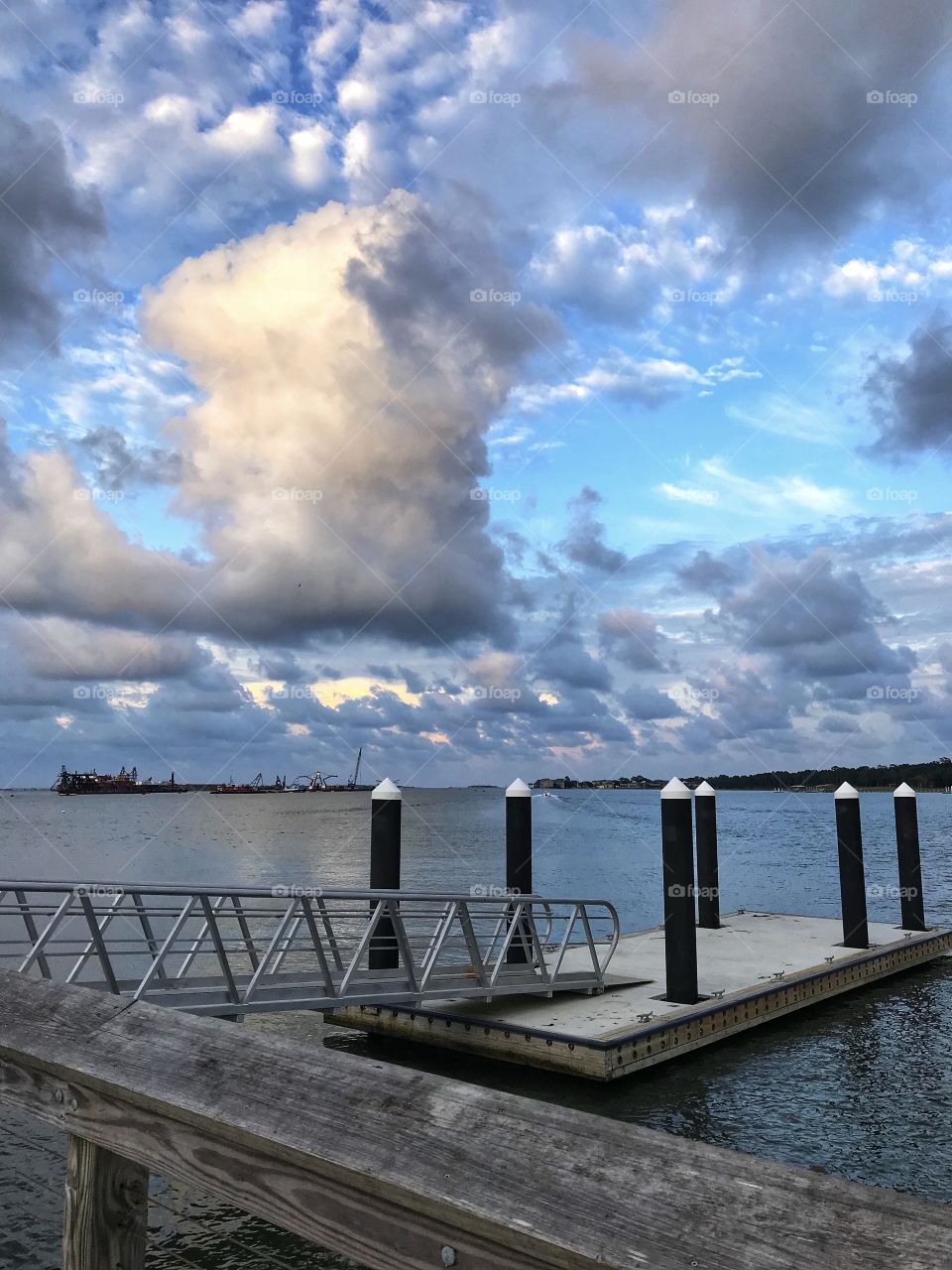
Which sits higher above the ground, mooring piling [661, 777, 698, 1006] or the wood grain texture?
the wood grain texture

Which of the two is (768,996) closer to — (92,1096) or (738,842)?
(92,1096)

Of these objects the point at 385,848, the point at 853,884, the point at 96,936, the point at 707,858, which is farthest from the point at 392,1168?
the point at 707,858

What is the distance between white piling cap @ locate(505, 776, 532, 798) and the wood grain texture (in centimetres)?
1431

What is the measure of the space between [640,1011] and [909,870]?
12845mm

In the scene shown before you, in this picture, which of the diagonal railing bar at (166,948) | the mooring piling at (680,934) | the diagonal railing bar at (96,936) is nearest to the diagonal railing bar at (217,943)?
the diagonal railing bar at (166,948)

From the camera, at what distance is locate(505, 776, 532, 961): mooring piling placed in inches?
631

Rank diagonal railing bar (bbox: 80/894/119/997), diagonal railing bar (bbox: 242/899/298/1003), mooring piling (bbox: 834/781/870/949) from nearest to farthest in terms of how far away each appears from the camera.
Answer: diagonal railing bar (bbox: 80/894/119/997), diagonal railing bar (bbox: 242/899/298/1003), mooring piling (bbox: 834/781/870/949)

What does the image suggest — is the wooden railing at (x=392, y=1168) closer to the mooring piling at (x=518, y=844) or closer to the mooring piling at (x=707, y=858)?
the mooring piling at (x=518, y=844)

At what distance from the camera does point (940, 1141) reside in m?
11.6

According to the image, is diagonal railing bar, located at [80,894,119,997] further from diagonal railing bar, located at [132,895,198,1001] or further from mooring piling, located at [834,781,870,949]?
mooring piling, located at [834,781,870,949]

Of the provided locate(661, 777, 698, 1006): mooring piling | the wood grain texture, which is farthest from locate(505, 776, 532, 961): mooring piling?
the wood grain texture

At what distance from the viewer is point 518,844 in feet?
54.2

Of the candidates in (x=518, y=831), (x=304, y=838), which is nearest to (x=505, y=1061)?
(x=518, y=831)

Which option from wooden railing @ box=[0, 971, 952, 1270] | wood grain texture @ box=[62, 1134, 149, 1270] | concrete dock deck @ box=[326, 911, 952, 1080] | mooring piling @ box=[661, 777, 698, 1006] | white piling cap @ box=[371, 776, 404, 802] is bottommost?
concrete dock deck @ box=[326, 911, 952, 1080]
